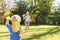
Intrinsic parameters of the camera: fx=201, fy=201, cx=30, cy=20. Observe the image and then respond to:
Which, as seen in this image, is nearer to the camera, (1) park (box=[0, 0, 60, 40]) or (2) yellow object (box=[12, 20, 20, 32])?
(2) yellow object (box=[12, 20, 20, 32])

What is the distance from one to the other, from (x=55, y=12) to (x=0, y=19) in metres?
6.34

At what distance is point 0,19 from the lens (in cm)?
2227

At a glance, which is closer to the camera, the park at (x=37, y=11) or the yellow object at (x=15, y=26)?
the yellow object at (x=15, y=26)

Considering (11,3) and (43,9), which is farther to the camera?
(11,3)

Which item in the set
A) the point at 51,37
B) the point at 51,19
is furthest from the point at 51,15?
the point at 51,37

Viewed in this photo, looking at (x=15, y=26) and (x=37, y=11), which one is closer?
(x=15, y=26)

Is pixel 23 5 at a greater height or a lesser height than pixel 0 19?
greater

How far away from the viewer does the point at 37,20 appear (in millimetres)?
22641

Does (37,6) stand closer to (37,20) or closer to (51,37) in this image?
(37,20)

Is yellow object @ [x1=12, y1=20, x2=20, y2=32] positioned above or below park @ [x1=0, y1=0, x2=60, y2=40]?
above

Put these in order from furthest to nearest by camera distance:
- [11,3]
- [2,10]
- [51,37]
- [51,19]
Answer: [11,3] < [2,10] < [51,19] < [51,37]

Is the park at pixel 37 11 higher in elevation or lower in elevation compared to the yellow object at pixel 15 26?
lower

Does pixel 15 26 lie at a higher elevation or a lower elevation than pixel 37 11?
higher

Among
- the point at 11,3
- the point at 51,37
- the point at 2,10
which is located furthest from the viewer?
the point at 11,3
